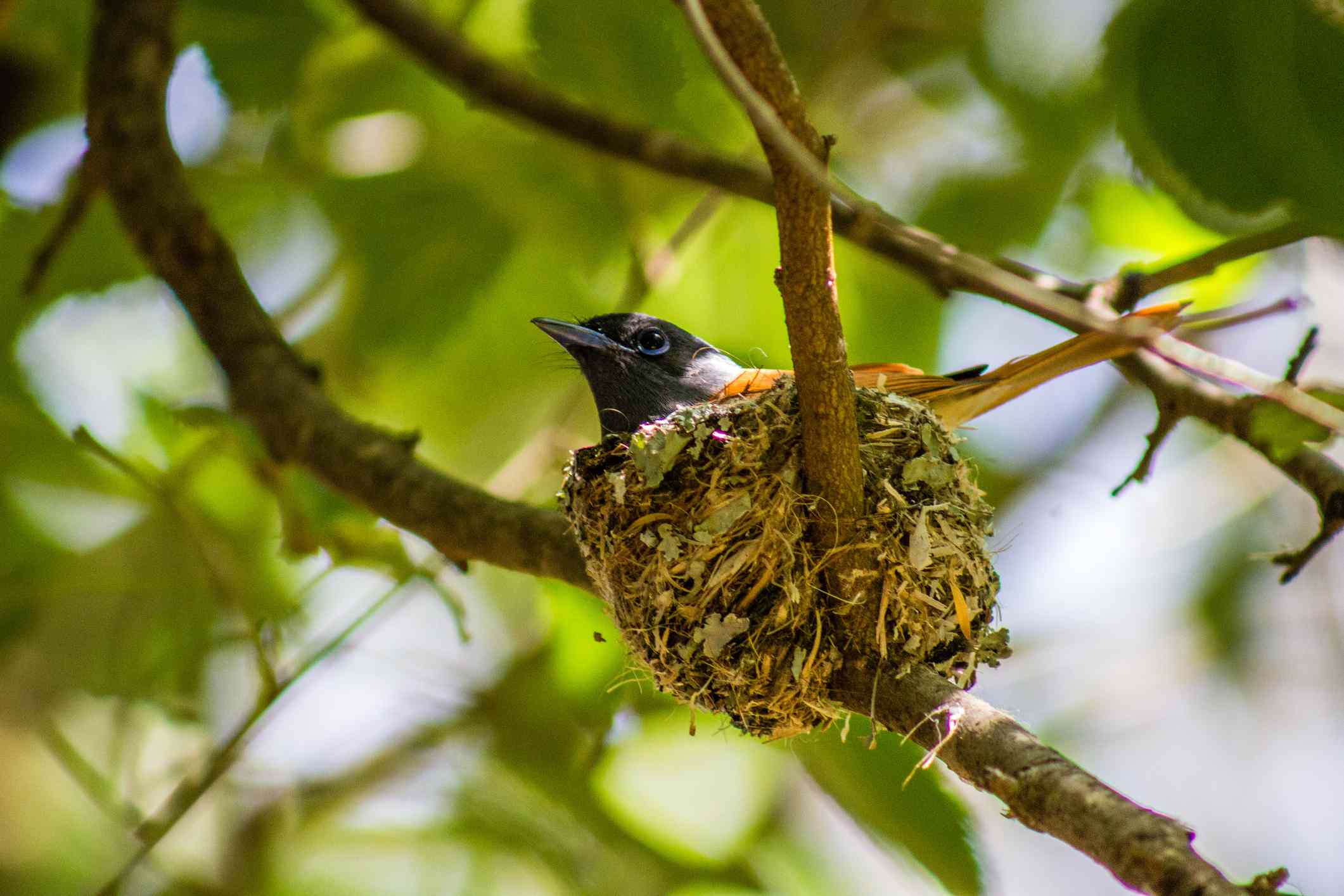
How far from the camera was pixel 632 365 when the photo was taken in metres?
3.96

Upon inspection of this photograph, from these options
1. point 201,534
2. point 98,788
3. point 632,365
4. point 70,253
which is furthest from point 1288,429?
point 70,253

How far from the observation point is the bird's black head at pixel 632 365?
3889 mm

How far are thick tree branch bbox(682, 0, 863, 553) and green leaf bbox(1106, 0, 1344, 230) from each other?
18.7 inches

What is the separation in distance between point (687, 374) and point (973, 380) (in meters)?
1.05

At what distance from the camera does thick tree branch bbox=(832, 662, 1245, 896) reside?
140cm

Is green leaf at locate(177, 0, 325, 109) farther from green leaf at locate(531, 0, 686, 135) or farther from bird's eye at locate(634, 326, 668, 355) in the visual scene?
bird's eye at locate(634, 326, 668, 355)

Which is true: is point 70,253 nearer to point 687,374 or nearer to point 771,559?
point 687,374

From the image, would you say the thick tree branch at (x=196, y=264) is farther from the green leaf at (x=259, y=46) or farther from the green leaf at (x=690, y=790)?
the green leaf at (x=690, y=790)

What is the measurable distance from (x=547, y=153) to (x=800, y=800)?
389 cm

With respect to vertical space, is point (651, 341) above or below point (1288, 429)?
above

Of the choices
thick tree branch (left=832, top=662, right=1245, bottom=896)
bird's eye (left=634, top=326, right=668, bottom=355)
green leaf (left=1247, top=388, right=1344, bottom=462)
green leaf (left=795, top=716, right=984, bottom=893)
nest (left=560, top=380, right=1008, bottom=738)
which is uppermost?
bird's eye (left=634, top=326, right=668, bottom=355)

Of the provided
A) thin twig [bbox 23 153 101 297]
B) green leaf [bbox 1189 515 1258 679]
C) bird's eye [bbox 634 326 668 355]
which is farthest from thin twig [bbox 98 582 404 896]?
green leaf [bbox 1189 515 1258 679]

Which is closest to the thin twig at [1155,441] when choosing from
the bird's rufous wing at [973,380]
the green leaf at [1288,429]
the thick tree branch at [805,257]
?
the bird's rufous wing at [973,380]

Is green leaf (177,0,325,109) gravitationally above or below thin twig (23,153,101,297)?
above
